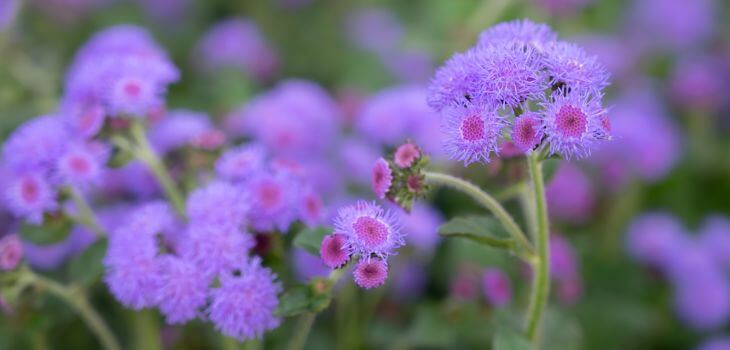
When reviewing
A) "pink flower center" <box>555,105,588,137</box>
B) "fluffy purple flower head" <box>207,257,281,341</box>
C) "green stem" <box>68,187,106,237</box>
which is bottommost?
"fluffy purple flower head" <box>207,257,281,341</box>

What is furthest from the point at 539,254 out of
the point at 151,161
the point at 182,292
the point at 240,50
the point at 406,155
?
the point at 240,50

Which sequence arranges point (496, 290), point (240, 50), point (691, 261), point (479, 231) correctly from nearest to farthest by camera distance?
1. point (479, 231)
2. point (496, 290)
3. point (691, 261)
4. point (240, 50)

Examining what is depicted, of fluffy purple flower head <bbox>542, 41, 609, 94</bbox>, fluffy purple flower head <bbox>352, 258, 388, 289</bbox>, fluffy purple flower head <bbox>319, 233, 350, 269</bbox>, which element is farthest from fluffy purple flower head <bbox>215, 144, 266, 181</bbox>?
fluffy purple flower head <bbox>542, 41, 609, 94</bbox>

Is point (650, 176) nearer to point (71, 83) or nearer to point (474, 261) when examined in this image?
point (474, 261)

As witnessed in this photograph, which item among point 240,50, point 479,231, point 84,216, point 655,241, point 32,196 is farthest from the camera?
point 240,50

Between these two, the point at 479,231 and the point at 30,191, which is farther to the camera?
the point at 30,191

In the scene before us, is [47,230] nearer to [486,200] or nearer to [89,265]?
[89,265]

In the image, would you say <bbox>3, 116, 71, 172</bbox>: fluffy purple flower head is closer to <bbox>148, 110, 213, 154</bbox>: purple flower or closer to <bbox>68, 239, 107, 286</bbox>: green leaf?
<bbox>68, 239, 107, 286</bbox>: green leaf

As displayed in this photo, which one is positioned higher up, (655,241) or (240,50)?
(240,50)
